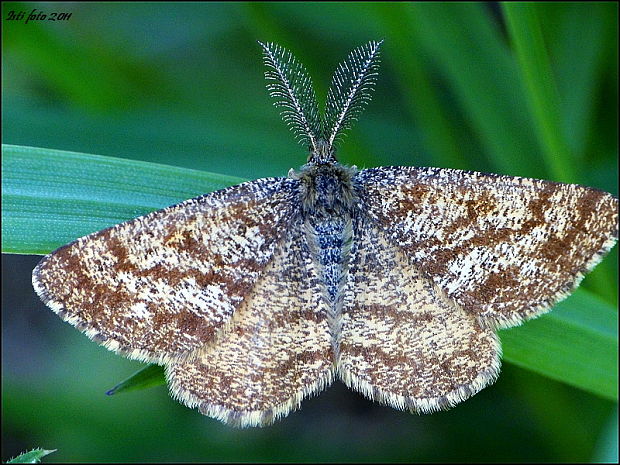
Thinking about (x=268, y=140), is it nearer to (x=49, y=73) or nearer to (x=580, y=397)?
(x=49, y=73)

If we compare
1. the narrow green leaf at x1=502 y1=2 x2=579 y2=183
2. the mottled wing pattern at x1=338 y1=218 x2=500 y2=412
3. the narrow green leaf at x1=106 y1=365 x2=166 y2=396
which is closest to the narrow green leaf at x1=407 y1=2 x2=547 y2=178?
the narrow green leaf at x1=502 y1=2 x2=579 y2=183

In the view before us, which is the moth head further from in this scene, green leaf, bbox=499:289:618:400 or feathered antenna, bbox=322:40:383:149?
green leaf, bbox=499:289:618:400

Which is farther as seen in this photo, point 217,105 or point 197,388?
point 217,105

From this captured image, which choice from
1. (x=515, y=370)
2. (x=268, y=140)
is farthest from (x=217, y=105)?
(x=515, y=370)

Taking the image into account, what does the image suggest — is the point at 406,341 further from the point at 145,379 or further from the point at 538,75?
the point at 538,75

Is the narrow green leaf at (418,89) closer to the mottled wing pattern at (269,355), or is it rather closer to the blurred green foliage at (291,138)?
the blurred green foliage at (291,138)
